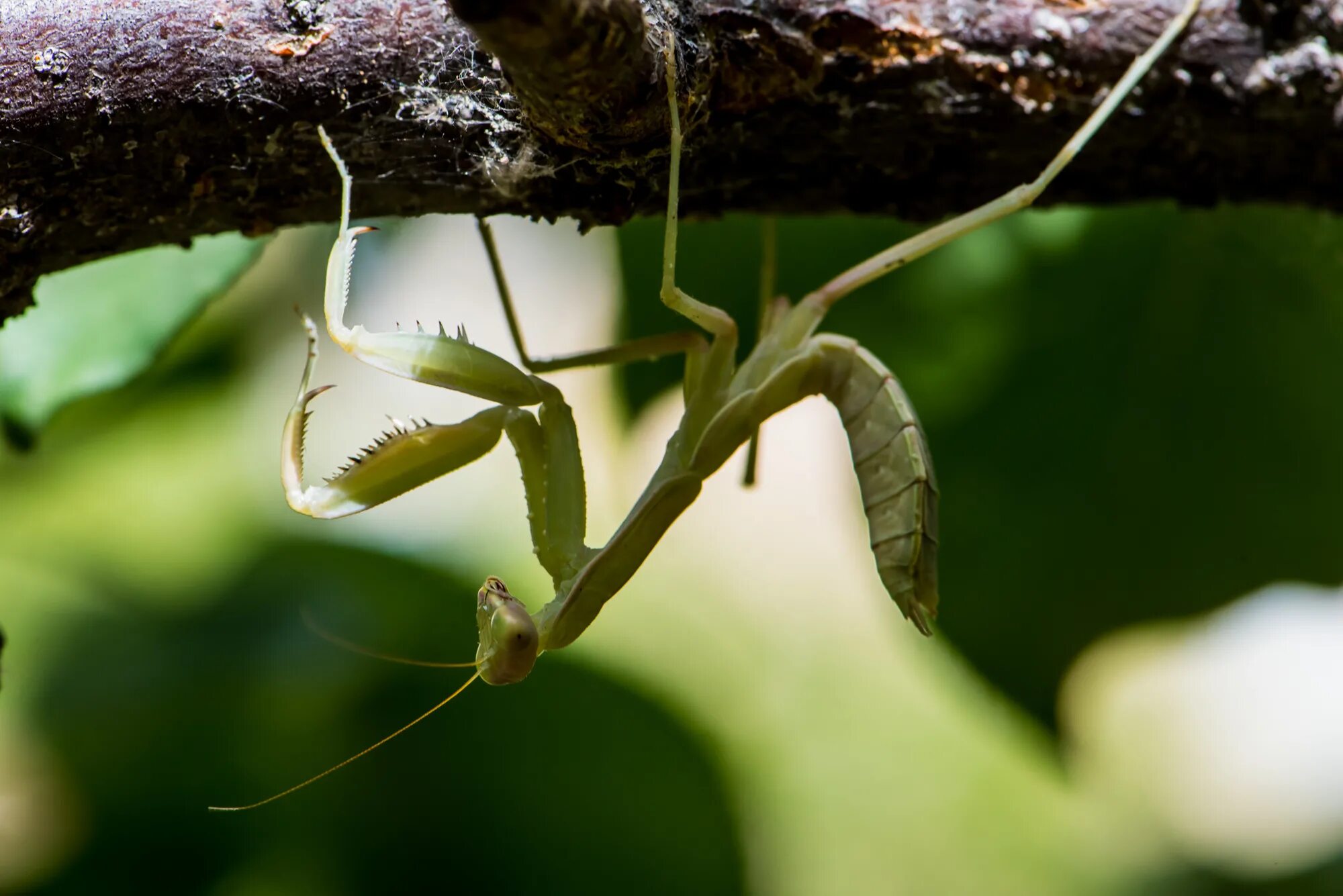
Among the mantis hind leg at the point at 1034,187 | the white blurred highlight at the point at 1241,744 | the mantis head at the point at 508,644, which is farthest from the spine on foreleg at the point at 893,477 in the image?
the white blurred highlight at the point at 1241,744

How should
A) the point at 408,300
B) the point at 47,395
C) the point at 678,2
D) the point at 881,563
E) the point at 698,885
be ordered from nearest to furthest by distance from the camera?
the point at 678,2, the point at 47,395, the point at 881,563, the point at 698,885, the point at 408,300

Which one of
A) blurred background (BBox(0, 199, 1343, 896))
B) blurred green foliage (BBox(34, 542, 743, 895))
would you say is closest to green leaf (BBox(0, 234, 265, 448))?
blurred background (BBox(0, 199, 1343, 896))

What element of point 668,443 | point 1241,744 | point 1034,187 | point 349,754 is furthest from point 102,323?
point 1241,744

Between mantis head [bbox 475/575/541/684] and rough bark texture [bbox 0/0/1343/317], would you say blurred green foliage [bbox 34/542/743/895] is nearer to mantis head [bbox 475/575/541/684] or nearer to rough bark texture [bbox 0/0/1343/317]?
mantis head [bbox 475/575/541/684]

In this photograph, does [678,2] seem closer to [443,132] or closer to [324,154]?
[443,132]

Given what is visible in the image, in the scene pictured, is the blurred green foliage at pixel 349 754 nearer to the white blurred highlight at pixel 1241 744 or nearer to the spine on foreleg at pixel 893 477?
the spine on foreleg at pixel 893 477

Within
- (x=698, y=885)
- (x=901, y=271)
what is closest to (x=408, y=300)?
(x=901, y=271)

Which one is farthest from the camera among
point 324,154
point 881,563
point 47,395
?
point 881,563
